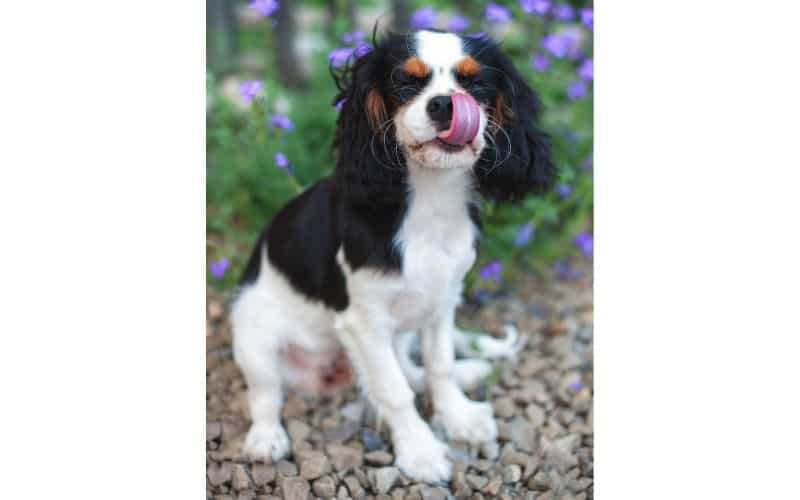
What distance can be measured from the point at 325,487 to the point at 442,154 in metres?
1.21

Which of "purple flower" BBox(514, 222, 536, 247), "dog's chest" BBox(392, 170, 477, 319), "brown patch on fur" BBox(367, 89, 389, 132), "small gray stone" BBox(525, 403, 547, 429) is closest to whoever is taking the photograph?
"brown patch on fur" BBox(367, 89, 389, 132)

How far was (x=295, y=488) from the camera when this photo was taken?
2758 mm

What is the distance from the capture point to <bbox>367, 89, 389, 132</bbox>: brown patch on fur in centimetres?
253

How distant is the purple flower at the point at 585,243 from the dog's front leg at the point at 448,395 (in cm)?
109

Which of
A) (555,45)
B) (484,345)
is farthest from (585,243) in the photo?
(555,45)

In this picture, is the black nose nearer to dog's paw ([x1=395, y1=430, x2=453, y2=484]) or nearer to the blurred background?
the blurred background

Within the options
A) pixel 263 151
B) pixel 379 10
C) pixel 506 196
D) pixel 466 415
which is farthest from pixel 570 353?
pixel 379 10

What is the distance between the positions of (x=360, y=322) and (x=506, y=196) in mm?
661

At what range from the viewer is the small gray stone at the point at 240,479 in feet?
9.15

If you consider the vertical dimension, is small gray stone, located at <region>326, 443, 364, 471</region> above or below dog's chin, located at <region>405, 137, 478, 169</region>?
below

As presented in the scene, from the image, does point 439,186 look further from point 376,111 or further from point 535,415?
point 535,415

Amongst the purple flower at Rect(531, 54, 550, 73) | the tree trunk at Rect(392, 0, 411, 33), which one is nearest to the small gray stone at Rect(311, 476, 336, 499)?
the purple flower at Rect(531, 54, 550, 73)

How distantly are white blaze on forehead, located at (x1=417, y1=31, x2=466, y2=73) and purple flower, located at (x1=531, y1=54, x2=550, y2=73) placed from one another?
1423mm

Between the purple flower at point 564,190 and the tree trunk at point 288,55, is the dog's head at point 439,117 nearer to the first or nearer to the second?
the purple flower at point 564,190
